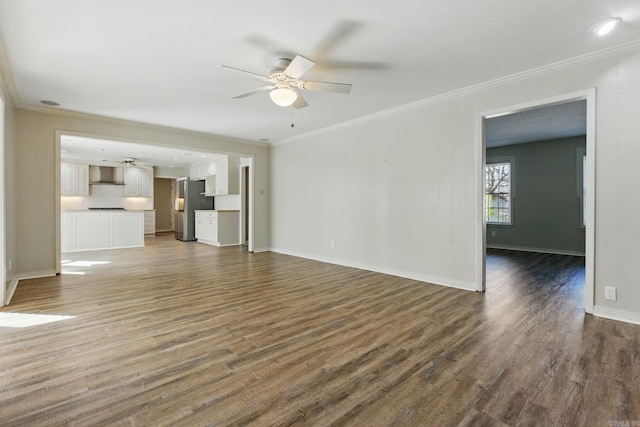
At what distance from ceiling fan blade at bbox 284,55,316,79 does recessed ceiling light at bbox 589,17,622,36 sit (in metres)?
2.35

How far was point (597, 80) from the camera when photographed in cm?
296

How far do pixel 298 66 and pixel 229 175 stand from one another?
6.24 meters

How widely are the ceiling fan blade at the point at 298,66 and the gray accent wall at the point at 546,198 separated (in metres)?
6.87

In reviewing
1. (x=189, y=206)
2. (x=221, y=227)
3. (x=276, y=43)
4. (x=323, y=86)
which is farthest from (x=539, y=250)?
→ (x=189, y=206)

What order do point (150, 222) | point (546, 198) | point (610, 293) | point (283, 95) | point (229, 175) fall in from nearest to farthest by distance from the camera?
point (610, 293)
point (283, 95)
point (546, 198)
point (229, 175)
point (150, 222)

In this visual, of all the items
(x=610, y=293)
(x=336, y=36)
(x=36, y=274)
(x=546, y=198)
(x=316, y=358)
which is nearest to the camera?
(x=316, y=358)

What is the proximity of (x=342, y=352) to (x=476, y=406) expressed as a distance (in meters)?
0.92

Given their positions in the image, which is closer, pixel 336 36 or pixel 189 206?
pixel 336 36

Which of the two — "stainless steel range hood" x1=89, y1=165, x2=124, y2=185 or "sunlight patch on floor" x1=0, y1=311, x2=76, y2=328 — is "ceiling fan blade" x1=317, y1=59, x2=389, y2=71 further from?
"stainless steel range hood" x1=89, y1=165, x2=124, y2=185

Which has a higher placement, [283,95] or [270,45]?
[270,45]

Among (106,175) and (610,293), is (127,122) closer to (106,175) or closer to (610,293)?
(106,175)

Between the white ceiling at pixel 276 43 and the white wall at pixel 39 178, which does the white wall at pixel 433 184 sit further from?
the white wall at pixel 39 178

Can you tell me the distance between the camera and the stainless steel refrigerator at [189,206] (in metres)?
9.28

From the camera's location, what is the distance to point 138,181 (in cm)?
1044
